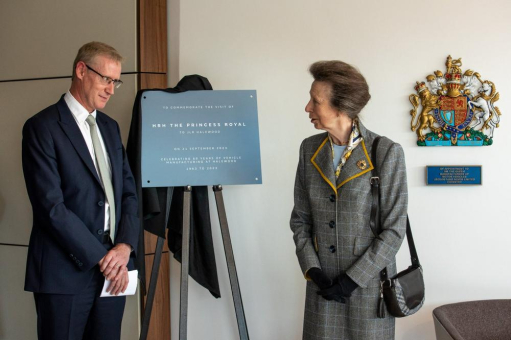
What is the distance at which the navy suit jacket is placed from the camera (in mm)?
2299

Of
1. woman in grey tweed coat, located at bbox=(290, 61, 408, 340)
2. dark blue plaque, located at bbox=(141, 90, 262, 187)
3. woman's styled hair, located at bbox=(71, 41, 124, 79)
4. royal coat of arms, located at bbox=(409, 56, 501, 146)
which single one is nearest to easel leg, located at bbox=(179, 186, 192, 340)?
dark blue plaque, located at bbox=(141, 90, 262, 187)

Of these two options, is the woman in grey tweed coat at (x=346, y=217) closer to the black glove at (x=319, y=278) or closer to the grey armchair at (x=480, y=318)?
the black glove at (x=319, y=278)

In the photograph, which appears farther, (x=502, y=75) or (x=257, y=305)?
(x=257, y=305)

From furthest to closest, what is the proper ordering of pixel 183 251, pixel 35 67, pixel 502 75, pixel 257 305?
pixel 35 67 → pixel 257 305 → pixel 502 75 → pixel 183 251

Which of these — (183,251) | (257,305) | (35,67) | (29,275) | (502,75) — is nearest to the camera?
(29,275)

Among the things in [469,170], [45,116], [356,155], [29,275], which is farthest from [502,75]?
[29,275]

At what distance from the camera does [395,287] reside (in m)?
2.27

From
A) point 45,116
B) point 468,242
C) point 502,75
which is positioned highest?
point 502,75

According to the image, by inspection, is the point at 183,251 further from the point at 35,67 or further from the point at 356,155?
the point at 35,67

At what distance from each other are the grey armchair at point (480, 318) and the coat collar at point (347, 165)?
1.19 meters

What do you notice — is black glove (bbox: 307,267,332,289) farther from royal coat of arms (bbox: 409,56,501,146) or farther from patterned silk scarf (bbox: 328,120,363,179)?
royal coat of arms (bbox: 409,56,501,146)

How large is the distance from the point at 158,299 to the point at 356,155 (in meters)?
2.03

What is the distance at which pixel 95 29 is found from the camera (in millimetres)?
3803

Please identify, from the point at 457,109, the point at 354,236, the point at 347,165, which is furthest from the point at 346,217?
the point at 457,109
